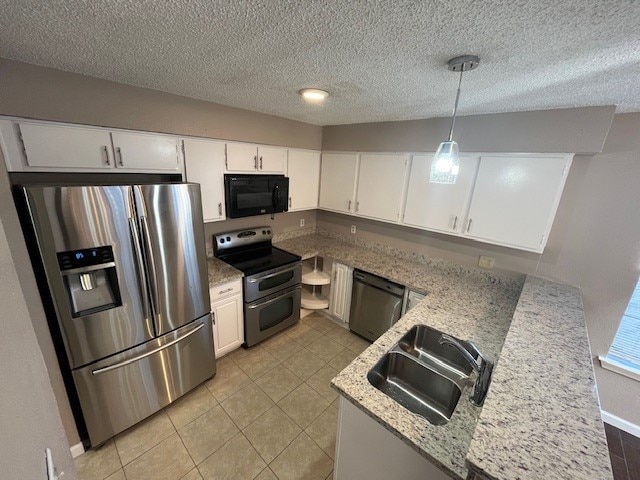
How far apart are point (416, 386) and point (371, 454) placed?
48 centimetres

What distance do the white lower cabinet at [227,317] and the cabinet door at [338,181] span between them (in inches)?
58.9

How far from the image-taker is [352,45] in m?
1.04

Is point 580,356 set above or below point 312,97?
below

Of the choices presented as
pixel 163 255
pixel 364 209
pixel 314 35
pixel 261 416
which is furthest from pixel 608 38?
pixel 261 416

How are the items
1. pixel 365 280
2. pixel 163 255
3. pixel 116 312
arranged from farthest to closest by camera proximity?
pixel 365 280 < pixel 163 255 < pixel 116 312

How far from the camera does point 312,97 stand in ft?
5.88

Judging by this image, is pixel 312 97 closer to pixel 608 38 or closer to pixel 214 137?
pixel 214 137

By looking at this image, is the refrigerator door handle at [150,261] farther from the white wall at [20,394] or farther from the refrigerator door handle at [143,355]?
the white wall at [20,394]

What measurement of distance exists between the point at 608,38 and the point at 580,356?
4.36 ft

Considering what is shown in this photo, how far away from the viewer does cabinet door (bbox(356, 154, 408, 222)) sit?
8.61ft

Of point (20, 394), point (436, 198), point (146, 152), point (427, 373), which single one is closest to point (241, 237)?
point (146, 152)

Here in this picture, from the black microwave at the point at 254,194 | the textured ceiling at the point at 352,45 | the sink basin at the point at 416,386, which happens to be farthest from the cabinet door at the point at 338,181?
the sink basin at the point at 416,386

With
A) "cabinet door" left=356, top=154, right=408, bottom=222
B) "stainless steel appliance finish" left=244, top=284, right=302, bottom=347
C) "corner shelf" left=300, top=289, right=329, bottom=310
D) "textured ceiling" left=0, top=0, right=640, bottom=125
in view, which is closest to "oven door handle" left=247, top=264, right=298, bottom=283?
"stainless steel appliance finish" left=244, top=284, right=302, bottom=347

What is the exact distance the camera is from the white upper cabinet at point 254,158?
2.38 m
